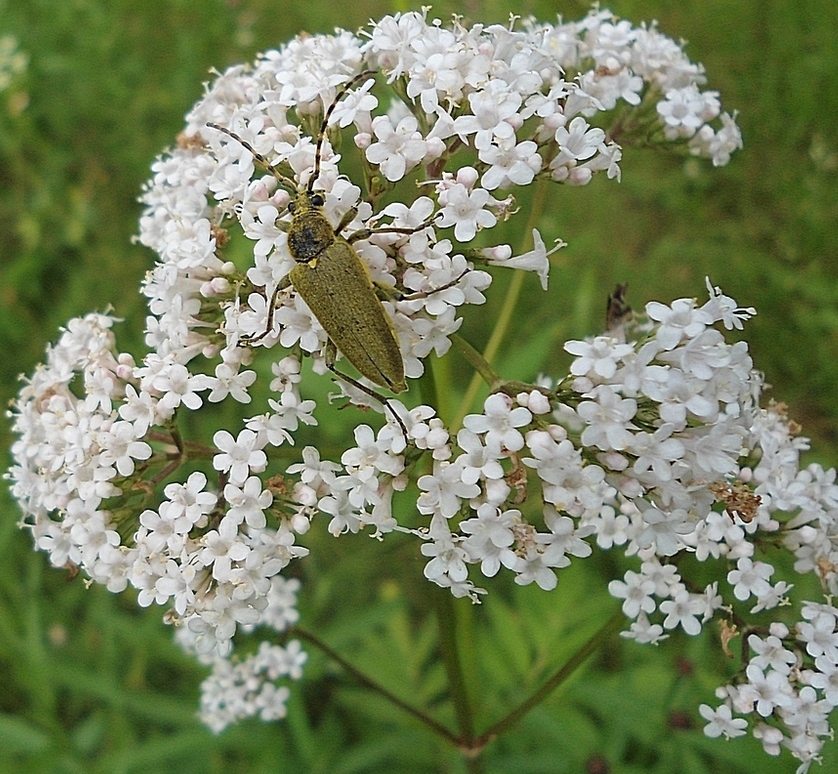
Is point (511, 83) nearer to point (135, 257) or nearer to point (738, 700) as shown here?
point (738, 700)

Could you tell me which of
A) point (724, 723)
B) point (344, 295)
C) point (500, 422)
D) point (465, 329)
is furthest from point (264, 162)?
point (465, 329)

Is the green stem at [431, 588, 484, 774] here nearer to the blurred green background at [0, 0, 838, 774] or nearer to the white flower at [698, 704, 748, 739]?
the blurred green background at [0, 0, 838, 774]

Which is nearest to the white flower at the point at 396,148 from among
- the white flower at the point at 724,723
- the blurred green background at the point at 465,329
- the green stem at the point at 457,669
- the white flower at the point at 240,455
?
the white flower at the point at 240,455

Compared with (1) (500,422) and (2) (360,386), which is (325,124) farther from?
(1) (500,422)

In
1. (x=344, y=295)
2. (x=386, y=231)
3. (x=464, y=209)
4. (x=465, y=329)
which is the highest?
(x=465, y=329)

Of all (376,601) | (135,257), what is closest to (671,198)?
(376,601)

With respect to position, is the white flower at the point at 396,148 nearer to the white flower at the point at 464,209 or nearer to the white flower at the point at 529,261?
the white flower at the point at 464,209

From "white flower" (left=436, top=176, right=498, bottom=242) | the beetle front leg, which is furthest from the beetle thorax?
"white flower" (left=436, top=176, right=498, bottom=242)
